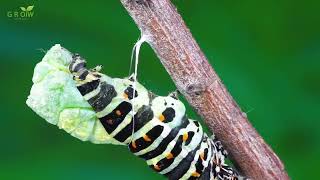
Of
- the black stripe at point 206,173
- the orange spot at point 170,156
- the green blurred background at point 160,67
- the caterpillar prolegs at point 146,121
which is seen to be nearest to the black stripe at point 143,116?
the caterpillar prolegs at point 146,121

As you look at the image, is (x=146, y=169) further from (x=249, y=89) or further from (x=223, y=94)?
(x=223, y=94)

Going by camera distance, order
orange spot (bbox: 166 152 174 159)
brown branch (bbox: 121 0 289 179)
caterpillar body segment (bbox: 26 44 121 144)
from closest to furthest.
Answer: brown branch (bbox: 121 0 289 179) < caterpillar body segment (bbox: 26 44 121 144) < orange spot (bbox: 166 152 174 159)

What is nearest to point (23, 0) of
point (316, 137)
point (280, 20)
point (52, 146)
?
point (52, 146)

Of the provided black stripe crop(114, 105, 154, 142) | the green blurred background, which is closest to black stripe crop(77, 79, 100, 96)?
black stripe crop(114, 105, 154, 142)

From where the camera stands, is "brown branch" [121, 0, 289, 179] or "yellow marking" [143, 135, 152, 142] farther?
"yellow marking" [143, 135, 152, 142]

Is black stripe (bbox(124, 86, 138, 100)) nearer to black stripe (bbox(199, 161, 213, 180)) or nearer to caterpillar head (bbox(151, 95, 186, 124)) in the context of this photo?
caterpillar head (bbox(151, 95, 186, 124))

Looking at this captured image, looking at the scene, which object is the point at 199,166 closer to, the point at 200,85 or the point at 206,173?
the point at 206,173

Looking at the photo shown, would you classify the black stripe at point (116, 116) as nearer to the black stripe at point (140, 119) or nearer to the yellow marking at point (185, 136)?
the black stripe at point (140, 119)
